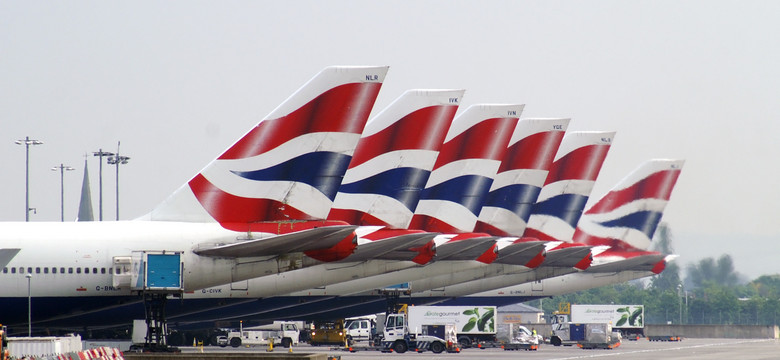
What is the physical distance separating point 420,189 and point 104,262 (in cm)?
1558

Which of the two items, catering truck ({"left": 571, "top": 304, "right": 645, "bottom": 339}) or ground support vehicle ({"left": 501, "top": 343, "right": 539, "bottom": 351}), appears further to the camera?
catering truck ({"left": 571, "top": 304, "right": 645, "bottom": 339})

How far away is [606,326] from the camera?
73.1 m

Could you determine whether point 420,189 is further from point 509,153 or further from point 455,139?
point 509,153

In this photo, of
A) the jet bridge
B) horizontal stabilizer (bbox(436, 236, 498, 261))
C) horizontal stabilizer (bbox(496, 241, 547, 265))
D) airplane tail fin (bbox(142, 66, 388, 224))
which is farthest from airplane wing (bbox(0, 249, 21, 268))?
horizontal stabilizer (bbox(496, 241, 547, 265))

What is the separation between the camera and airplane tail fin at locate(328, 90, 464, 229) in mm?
51406

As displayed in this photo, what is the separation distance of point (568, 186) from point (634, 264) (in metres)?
11.4

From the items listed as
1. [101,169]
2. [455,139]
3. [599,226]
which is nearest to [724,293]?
[599,226]

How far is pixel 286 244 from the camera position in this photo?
1624 inches

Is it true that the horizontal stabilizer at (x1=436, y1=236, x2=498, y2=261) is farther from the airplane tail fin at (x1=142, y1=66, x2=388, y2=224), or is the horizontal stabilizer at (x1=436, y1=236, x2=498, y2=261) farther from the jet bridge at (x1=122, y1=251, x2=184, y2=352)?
the jet bridge at (x1=122, y1=251, x2=184, y2=352)

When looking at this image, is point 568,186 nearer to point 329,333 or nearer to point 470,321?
point 470,321

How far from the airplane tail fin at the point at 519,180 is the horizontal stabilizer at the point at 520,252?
1290mm

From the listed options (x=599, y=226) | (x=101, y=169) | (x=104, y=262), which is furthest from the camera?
(x=101, y=169)

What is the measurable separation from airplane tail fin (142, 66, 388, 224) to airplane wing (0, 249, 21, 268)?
5.26m

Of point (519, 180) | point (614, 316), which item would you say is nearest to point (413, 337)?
point (519, 180)
